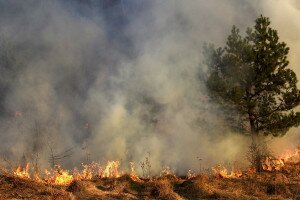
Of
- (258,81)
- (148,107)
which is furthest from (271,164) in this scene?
(148,107)

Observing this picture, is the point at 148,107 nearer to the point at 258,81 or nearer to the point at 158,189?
the point at 258,81

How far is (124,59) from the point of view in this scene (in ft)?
98.8

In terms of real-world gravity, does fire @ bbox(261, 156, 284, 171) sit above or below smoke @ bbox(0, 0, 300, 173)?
below

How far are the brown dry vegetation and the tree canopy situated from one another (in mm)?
3748

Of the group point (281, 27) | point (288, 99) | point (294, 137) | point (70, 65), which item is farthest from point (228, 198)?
point (70, 65)

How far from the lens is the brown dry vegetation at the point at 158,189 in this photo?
41.3 feet

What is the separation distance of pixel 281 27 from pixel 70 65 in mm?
14599

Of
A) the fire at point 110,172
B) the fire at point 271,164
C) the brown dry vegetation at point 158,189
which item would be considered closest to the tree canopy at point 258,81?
the fire at point 271,164

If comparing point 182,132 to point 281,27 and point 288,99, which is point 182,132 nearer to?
point 288,99

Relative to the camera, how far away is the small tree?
789 inches

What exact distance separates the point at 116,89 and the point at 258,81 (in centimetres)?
914

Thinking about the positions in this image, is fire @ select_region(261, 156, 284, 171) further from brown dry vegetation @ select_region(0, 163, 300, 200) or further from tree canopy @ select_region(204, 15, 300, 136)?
brown dry vegetation @ select_region(0, 163, 300, 200)

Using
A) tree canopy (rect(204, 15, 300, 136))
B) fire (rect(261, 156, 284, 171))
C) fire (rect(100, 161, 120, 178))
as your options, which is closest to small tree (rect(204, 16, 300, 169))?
tree canopy (rect(204, 15, 300, 136))

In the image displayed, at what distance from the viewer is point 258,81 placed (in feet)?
66.9
